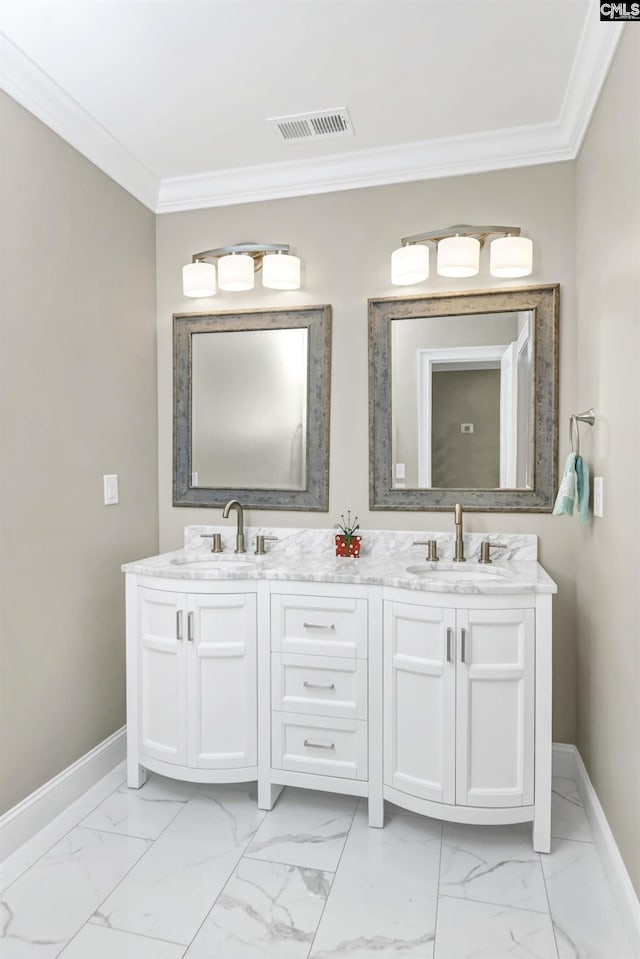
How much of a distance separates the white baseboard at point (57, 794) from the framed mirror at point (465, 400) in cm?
147

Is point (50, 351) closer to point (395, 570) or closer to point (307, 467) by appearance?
point (307, 467)

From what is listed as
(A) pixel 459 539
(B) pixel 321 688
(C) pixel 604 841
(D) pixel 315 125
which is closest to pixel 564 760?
(C) pixel 604 841

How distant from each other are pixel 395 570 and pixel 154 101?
1.87 metres

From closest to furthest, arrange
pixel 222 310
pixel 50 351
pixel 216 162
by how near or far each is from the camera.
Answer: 1. pixel 50 351
2. pixel 216 162
3. pixel 222 310

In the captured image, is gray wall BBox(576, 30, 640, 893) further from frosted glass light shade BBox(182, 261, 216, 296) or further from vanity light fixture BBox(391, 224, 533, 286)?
frosted glass light shade BBox(182, 261, 216, 296)

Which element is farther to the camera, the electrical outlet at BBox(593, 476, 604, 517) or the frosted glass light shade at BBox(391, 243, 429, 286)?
the frosted glass light shade at BBox(391, 243, 429, 286)

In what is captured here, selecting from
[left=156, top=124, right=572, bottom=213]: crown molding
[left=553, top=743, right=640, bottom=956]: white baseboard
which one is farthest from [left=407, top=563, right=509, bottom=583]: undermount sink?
[left=156, top=124, right=572, bottom=213]: crown molding

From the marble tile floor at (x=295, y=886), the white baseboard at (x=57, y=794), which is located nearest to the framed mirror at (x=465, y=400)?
the marble tile floor at (x=295, y=886)

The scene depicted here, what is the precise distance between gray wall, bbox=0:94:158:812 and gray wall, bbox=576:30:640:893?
5.99 ft

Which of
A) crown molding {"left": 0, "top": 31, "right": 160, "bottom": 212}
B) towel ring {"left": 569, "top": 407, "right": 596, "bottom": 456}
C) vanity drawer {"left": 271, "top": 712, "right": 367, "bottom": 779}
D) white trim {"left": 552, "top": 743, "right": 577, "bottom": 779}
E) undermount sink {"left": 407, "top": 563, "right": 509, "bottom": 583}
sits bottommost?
white trim {"left": 552, "top": 743, "right": 577, "bottom": 779}

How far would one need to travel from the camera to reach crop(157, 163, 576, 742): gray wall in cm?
Answer: 249

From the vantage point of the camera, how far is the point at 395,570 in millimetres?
2270

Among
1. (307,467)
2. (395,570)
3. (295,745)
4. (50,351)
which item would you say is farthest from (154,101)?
(295,745)

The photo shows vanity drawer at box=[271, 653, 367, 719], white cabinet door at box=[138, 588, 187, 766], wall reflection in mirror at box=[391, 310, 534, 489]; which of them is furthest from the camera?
wall reflection in mirror at box=[391, 310, 534, 489]
